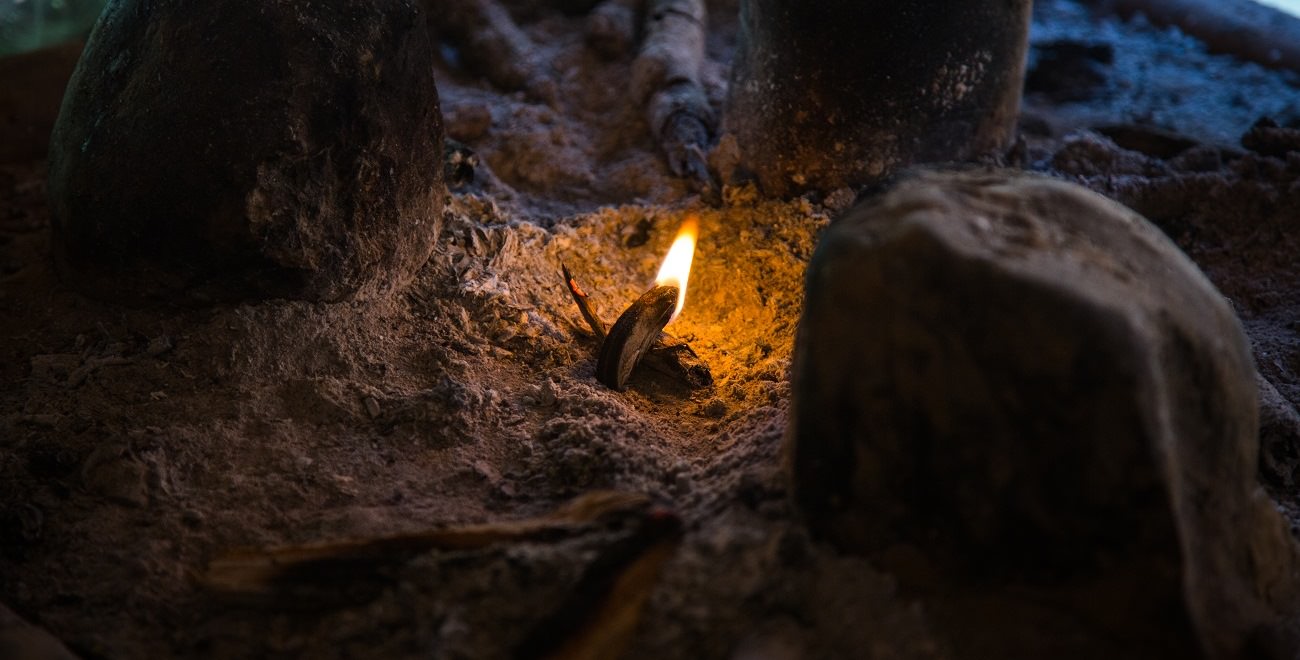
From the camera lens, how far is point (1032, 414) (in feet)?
4.55

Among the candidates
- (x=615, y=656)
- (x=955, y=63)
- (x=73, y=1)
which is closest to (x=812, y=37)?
(x=955, y=63)

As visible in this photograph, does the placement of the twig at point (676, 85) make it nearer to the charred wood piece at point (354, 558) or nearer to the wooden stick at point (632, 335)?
the wooden stick at point (632, 335)

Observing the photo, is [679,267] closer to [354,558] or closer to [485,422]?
[485,422]

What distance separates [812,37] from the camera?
3188mm

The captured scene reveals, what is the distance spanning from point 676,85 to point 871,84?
4.05ft

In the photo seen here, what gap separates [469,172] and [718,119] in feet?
4.33

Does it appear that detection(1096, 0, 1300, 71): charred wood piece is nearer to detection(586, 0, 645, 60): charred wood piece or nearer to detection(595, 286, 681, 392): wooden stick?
detection(586, 0, 645, 60): charred wood piece

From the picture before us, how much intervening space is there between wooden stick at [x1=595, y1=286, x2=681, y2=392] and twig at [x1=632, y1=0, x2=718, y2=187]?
3.94ft

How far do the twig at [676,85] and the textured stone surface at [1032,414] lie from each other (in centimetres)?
212

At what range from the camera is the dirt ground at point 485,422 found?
154cm

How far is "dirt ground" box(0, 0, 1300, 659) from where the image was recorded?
154cm

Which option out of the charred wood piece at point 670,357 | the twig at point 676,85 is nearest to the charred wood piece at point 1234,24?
the twig at point 676,85

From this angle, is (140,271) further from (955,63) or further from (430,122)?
(955,63)

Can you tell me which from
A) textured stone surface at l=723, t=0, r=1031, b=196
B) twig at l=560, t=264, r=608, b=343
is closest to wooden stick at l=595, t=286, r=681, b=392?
twig at l=560, t=264, r=608, b=343
